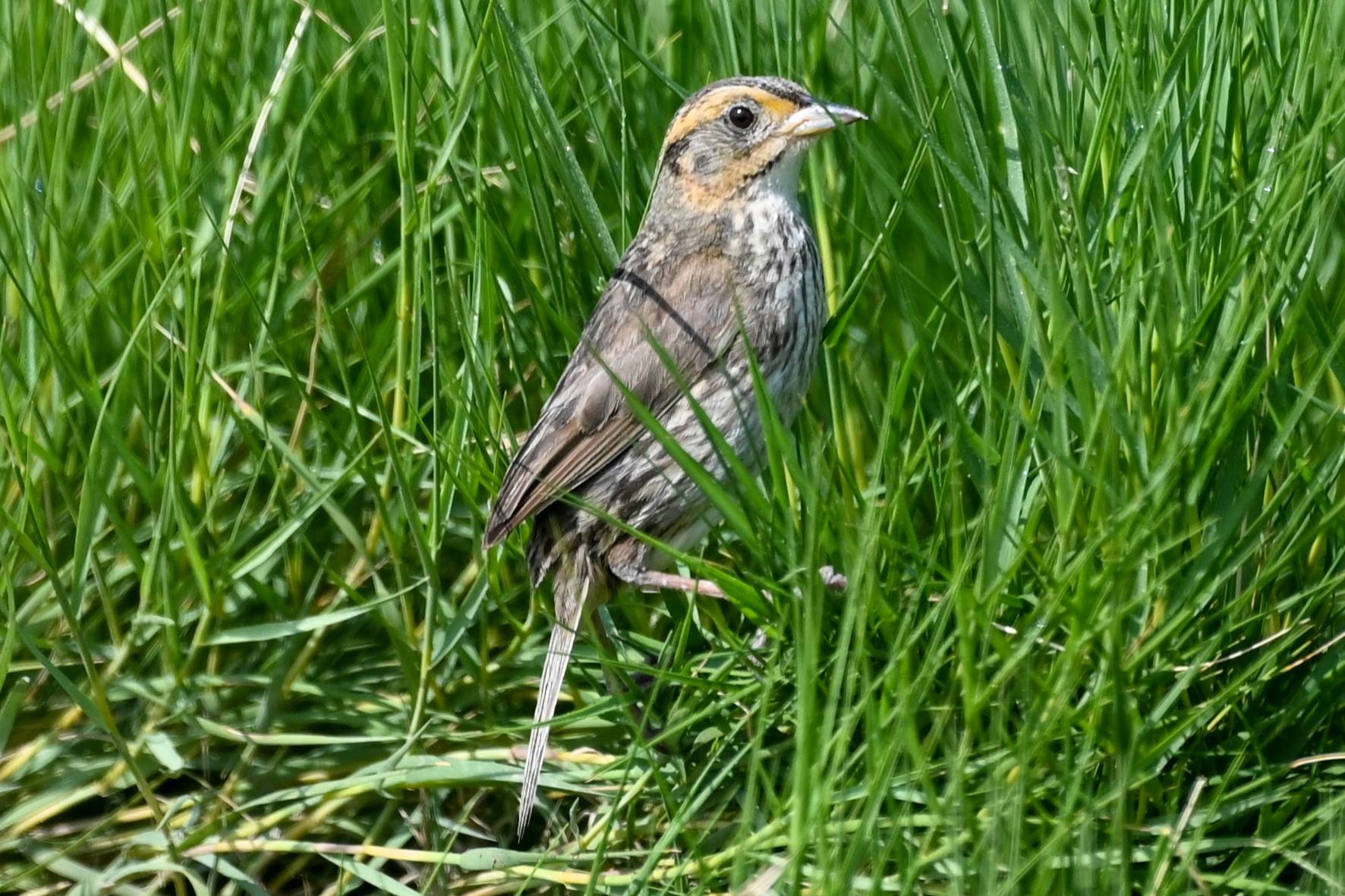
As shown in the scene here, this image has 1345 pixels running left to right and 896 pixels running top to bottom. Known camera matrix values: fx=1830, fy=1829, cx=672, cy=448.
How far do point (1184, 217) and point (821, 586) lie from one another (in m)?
1.12

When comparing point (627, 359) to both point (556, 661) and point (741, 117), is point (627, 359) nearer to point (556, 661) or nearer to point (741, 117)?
point (741, 117)

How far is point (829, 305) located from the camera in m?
4.11

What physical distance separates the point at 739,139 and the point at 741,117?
0.06m

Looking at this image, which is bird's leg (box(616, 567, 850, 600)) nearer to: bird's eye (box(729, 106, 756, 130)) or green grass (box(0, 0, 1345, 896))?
green grass (box(0, 0, 1345, 896))

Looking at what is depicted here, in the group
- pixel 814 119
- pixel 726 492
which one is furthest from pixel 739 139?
pixel 726 492

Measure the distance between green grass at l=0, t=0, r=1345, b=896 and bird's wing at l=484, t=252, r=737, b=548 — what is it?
0.32 feet

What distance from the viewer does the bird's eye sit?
13.2ft

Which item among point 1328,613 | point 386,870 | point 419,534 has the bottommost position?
point 386,870

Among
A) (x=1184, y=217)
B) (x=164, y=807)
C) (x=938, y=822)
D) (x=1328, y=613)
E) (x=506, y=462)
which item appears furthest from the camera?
(x=506, y=462)

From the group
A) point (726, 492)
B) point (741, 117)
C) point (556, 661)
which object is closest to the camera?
point (726, 492)

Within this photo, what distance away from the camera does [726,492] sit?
11.3ft

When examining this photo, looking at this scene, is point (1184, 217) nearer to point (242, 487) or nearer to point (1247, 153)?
point (1247, 153)

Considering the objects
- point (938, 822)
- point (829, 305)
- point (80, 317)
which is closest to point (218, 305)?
point (80, 317)

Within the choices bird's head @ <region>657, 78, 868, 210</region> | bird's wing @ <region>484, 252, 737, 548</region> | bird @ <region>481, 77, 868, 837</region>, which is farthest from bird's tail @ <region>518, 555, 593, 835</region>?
bird's head @ <region>657, 78, 868, 210</region>
